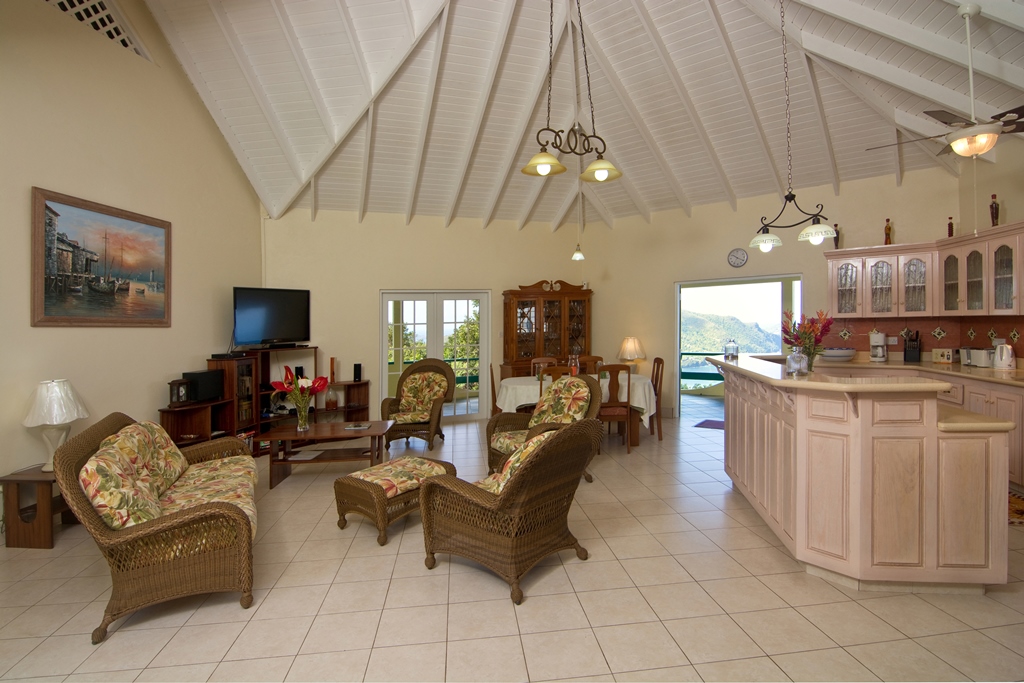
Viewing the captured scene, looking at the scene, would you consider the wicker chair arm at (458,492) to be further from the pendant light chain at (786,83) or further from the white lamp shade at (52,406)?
the pendant light chain at (786,83)

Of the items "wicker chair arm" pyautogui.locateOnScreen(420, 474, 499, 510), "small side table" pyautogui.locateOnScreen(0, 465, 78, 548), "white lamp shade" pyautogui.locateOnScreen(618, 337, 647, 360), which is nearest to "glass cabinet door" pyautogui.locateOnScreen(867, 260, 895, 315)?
"white lamp shade" pyautogui.locateOnScreen(618, 337, 647, 360)

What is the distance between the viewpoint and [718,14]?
492 cm

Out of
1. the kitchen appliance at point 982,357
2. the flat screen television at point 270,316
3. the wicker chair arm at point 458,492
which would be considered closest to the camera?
the wicker chair arm at point 458,492

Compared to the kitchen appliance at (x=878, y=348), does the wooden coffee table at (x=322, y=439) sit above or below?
below

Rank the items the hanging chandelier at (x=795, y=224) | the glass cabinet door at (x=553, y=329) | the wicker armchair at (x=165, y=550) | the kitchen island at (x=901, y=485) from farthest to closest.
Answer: the glass cabinet door at (x=553, y=329) → the hanging chandelier at (x=795, y=224) → the kitchen island at (x=901, y=485) → the wicker armchair at (x=165, y=550)

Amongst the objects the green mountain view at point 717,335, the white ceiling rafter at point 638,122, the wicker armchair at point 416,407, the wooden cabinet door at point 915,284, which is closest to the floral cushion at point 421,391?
the wicker armchair at point 416,407

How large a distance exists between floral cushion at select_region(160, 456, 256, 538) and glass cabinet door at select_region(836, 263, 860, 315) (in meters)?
6.44

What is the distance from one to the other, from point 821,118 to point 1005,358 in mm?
2921

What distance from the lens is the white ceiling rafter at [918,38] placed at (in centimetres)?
414

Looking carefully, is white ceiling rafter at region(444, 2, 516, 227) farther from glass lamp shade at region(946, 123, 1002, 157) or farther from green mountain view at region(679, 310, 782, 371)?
green mountain view at region(679, 310, 782, 371)

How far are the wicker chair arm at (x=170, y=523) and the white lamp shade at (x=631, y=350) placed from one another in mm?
5928

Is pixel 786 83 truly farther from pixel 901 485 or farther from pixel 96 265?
pixel 96 265

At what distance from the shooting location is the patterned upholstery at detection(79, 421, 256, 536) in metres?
2.52

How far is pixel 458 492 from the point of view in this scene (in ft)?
9.41
